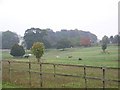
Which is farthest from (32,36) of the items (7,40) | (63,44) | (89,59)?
(89,59)

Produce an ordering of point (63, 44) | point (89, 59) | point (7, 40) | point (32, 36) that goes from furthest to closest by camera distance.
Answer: point (7, 40) < point (32, 36) < point (63, 44) < point (89, 59)

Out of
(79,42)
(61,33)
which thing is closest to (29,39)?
(79,42)

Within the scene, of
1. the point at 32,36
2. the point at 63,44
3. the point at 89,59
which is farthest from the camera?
the point at 32,36

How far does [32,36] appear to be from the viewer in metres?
140

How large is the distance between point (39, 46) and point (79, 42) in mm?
93734

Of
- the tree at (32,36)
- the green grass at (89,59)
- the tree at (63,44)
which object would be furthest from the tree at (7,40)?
the green grass at (89,59)

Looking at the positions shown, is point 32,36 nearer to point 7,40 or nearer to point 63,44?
point 63,44

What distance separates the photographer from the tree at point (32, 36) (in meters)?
138

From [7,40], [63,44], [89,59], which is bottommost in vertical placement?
[89,59]

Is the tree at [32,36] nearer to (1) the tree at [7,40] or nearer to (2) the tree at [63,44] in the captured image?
(2) the tree at [63,44]

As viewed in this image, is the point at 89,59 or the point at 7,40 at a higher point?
the point at 7,40

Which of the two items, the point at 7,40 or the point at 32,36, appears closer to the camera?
the point at 32,36

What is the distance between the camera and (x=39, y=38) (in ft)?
463

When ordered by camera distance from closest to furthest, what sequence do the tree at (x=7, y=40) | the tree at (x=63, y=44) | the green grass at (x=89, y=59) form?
the green grass at (x=89, y=59) → the tree at (x=63, y=44) → the tree at (x=7, y=40)
